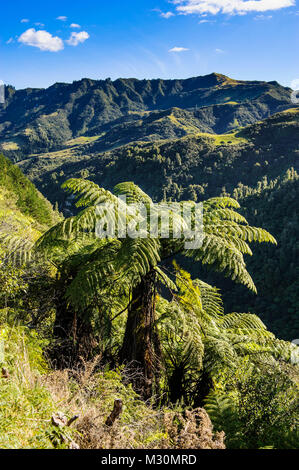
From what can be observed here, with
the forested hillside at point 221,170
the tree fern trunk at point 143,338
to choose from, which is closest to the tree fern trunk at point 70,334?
the tree fern trunk at point 143,338

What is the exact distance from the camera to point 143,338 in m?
3.29

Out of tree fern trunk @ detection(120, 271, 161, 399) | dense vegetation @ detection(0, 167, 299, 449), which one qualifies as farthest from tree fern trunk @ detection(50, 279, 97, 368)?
tree fern trunk @ detection(120, 271, 161, 399)

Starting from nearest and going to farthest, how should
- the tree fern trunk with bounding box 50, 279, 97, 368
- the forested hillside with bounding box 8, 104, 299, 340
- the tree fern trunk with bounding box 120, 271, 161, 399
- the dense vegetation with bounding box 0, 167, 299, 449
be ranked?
the dense vegetation with bounding box 0, 167, 299, 449 → the tree fern trunk with bounding box 120, 271, 161, 399 → the tree fern trunk with bounding box 50, 279, 97, 368 → the forested hillside with bounding box 8, 104, 299, 340

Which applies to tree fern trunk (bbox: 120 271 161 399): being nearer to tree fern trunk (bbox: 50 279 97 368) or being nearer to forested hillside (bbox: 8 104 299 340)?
tree fern trunk (bbox: 50 279 97 368)

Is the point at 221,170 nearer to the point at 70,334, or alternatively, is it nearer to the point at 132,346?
the point at 70,334

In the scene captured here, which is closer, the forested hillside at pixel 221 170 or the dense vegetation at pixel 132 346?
the dense vegetation at pixel 132 346

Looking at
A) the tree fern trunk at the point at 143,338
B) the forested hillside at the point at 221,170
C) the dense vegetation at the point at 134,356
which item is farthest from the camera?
the forested hillside at the point at 221,170

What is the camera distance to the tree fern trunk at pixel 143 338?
3252 millimetres

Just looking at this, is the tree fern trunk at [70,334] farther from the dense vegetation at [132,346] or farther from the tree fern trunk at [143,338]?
the tree fern trunk at [143,338]

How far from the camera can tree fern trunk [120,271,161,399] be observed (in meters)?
3.25

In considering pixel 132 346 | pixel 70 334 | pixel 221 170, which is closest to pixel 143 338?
pixel 132 346

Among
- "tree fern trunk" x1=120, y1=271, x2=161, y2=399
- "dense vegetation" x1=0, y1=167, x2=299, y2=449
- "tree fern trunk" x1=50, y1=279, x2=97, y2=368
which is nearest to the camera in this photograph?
"dense vegetation" x1=0, y1=167, x2=299, y2=449
